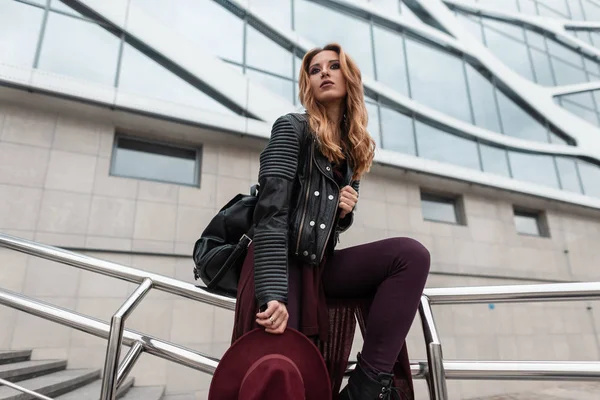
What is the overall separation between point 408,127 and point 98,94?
22.0 ft

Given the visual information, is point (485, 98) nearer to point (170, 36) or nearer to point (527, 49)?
point (527, 49)

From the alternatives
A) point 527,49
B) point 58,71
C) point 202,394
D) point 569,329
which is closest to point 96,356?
point 202,394

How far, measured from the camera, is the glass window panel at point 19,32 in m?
5.61

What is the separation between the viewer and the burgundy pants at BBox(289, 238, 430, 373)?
1.05 metres

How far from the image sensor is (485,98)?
10680 mm

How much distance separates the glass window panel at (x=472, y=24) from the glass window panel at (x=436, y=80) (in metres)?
1.73

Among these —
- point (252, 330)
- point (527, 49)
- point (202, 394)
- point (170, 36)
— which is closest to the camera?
point (252, 330)

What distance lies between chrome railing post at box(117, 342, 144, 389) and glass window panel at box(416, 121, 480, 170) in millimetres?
8160

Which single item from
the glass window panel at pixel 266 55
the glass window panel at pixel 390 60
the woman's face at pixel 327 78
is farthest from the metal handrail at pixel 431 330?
the glass window panel at pixel 390 60

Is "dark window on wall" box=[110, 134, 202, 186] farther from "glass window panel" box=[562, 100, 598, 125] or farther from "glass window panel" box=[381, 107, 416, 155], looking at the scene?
"glass window panel" box=[562, 100, 598, 125]

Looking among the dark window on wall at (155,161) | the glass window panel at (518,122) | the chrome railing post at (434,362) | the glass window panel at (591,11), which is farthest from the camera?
the glass window panel at (591,11)

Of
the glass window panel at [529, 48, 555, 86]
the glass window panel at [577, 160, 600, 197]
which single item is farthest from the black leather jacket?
the glass window panel at [529, 48, 555, 86]

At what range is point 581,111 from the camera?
1263 cm

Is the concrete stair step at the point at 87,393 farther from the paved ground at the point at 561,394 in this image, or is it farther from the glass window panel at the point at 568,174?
the glass window panel at the point at 568,174
